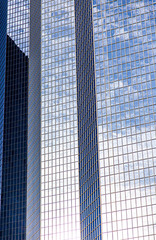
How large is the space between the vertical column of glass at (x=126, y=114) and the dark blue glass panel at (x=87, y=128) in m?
3.37

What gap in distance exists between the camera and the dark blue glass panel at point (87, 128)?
12474cm

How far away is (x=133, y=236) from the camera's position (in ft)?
366

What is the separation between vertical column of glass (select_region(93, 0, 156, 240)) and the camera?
113938mm

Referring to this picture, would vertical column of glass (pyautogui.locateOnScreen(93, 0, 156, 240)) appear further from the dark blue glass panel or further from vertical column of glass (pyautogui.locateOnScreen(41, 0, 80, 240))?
vertical column of glass (pyautogui.locateOnScreen(41, 0, 80, 240))

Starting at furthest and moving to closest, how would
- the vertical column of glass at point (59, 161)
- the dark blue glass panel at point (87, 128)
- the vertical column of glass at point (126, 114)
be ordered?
the vertical column of glass at point (59, 161) < the dark blue glass panel at point (87, 128) < the vertical column of glass at point (126, 114)

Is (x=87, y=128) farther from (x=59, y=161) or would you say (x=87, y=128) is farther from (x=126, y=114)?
(x=59, y=161)

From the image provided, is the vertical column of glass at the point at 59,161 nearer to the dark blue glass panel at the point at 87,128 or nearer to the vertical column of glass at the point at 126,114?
the dark blue glass panel at the point at 87,128

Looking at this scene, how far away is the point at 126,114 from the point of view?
122 m

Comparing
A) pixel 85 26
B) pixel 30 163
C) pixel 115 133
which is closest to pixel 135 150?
pixel 115 133

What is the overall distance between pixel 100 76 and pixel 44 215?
2548 inches

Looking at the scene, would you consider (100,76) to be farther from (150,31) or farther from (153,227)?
(153,227)

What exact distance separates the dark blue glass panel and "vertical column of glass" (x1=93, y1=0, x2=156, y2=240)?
3366 millimetres

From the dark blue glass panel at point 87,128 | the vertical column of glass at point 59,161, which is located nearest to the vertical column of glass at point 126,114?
the dark blue glass panel at point 87,128

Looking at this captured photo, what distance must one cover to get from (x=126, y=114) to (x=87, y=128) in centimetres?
1611
